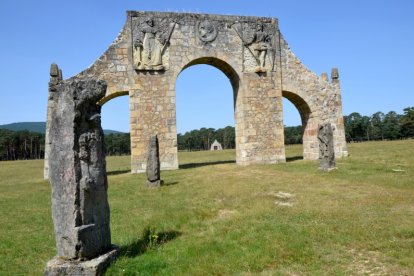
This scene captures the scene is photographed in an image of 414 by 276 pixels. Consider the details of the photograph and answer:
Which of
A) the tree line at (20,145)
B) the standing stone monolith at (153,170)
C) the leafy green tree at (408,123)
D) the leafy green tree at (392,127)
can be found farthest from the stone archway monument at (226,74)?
the tree line at (20,145)

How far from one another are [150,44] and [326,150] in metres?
9.21

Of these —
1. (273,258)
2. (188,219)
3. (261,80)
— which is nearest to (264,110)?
(261,80)

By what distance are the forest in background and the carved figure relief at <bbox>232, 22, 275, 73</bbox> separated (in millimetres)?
55788

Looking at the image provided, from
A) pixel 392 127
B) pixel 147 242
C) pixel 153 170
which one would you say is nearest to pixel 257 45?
pixel 153 170

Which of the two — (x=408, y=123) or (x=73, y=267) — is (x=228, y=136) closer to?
(x=408, y=123)

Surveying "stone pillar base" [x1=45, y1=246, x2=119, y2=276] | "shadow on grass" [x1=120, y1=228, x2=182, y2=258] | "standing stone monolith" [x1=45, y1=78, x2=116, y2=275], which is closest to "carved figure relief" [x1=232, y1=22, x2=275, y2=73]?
"shadow on grass" [x1=120, y1=228, x2=182, y2=258]

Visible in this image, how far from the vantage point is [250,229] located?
6.00 m

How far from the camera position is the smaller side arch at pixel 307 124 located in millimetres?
19020

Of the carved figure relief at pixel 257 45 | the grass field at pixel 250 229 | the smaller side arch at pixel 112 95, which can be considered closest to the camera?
the grass field at pixel 250 229

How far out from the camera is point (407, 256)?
452cm

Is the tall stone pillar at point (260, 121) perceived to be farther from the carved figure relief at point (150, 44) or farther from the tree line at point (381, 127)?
the tree line at point (381, 127)

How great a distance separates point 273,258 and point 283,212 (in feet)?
8.03

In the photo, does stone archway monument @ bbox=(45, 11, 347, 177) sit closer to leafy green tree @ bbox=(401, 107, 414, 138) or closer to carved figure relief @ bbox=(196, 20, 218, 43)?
carved figure relief @ bbox=(196, 20, 218, 43)

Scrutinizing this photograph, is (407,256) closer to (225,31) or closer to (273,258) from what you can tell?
(273,258)
